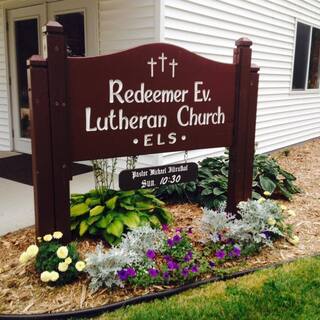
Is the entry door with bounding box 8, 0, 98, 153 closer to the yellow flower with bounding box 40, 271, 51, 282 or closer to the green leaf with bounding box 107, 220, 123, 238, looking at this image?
the green leaf with bounding box 107, 220, 123, 238

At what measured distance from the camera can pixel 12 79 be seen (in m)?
7.04

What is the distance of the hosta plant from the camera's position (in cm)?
267

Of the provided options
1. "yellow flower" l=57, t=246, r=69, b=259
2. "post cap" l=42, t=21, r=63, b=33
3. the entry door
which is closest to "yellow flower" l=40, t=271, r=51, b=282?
"yellow flower" l=57, t=246, r=69, b=259

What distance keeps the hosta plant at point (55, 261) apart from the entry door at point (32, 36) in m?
3.58

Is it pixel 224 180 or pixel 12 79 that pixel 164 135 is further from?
pixel 12 79

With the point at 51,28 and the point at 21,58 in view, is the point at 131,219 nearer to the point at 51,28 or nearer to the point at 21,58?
the point at 51,28

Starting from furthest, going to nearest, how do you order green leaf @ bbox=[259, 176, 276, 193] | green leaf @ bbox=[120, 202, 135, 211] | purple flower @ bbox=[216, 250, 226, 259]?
green leaf @ bbox=[259, 176, 276, 193]
green leaf @ bbox=[120, 202, 135, 211]
purple flower @ bbox=[216, 250, 226, 259]

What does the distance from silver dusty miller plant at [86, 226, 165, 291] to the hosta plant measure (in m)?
0.11

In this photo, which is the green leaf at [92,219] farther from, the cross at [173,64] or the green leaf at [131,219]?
the cross at [173,64]

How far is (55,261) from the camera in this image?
274 cm

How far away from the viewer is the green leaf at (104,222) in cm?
321

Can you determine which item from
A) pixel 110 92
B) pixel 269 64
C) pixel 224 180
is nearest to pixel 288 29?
pixel 269 64

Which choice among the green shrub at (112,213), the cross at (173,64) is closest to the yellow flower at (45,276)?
the green shrub at (112,213)

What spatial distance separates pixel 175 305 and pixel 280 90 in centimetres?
665
